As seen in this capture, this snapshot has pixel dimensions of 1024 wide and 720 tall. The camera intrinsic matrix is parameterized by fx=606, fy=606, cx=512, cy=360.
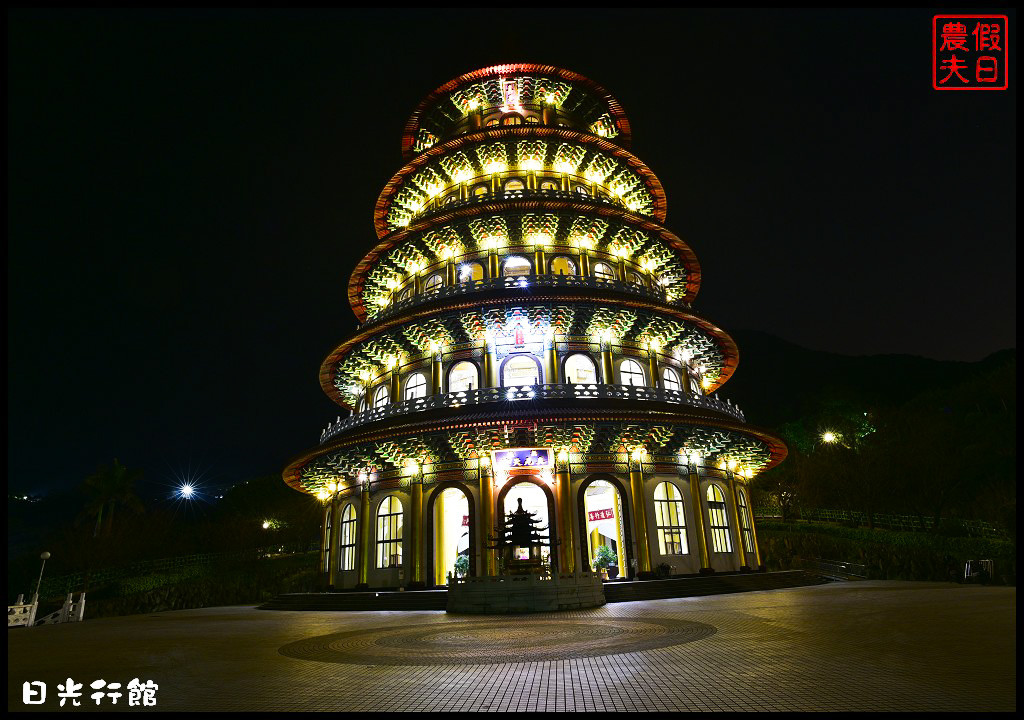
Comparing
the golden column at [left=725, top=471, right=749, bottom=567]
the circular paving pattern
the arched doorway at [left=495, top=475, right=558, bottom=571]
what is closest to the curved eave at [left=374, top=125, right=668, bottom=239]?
the golden column at [left=725, top=471, right=749, bottom=567]

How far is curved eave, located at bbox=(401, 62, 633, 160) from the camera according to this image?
35.2 meters

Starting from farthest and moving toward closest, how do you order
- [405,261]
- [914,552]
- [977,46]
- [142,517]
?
[142,517]
[914,552]
[405,261]
[977,46]

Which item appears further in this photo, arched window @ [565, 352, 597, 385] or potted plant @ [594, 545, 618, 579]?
arched window @ [565, 352, 597, 385]

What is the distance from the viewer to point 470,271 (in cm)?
2936

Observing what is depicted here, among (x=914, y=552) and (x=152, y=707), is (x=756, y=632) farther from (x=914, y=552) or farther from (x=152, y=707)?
(x=914, y=552)

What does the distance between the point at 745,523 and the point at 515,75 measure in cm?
2743

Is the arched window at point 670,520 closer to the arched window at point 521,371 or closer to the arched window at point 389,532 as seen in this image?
the arched window at point 521,371

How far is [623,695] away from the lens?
19.9 ft

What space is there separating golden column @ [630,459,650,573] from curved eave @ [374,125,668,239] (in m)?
16.8

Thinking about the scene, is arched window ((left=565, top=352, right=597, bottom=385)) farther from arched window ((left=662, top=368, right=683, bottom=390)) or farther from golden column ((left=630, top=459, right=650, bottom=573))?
golden column ((left=630, top=459, right=650, bottom=573))

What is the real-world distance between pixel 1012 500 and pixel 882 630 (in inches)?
1536

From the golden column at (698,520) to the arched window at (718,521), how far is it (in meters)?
0.82

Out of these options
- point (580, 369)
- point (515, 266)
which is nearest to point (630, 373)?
point (580, 369)

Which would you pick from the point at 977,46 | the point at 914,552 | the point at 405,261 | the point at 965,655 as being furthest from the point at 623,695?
the point at 914,552
